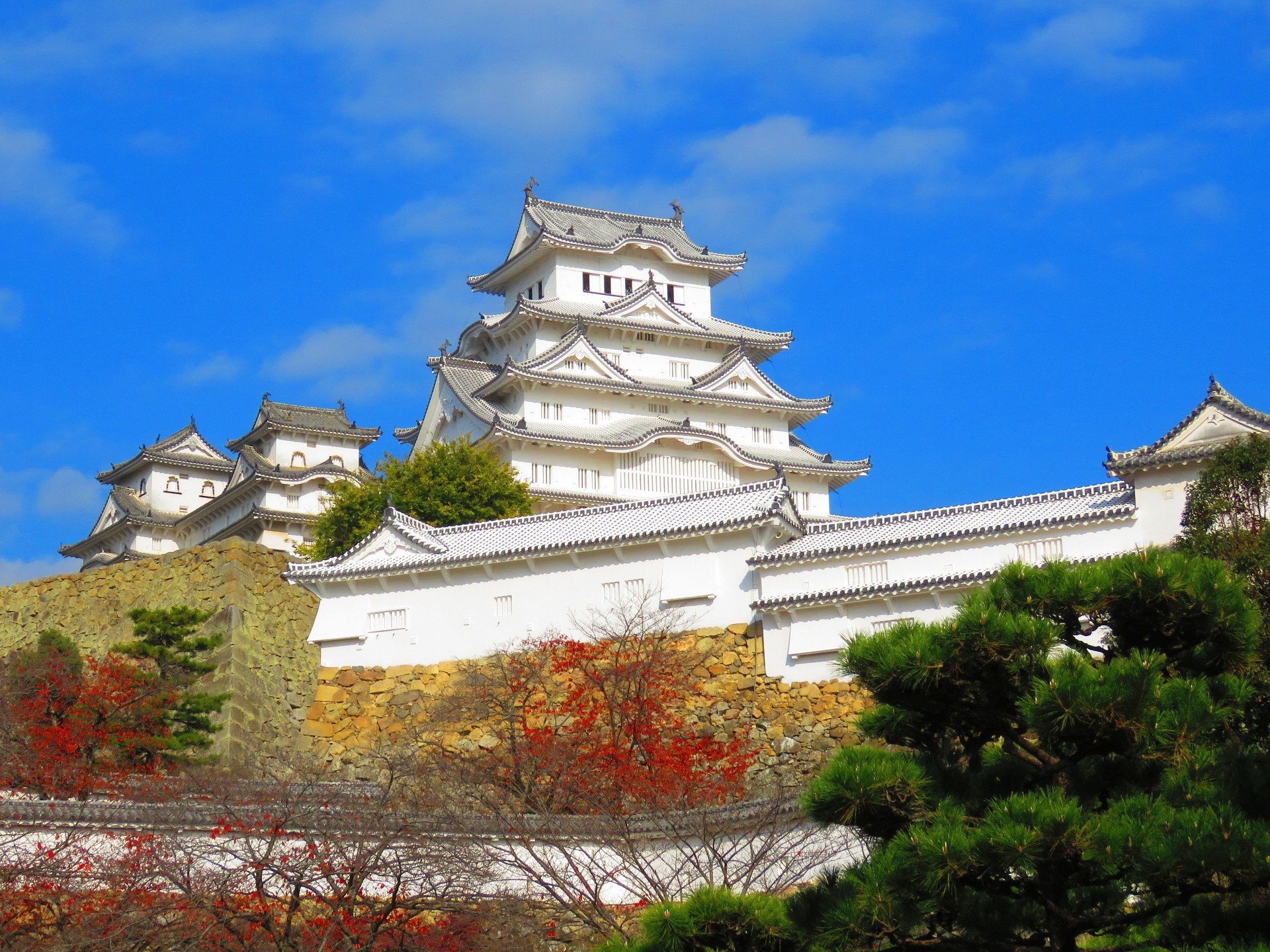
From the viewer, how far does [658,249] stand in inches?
1625

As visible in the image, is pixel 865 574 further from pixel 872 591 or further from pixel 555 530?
pixel 555 530

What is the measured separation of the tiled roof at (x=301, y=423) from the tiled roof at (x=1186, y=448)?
28.0 meters

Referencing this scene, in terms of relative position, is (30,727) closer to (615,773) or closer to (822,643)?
(615,773)

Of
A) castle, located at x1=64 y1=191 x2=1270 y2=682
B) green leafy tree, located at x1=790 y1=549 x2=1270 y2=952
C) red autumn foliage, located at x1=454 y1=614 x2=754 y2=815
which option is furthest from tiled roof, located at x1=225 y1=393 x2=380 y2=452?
green leafy tree, located at x1=790 y1=549 x2=1270 y2=952

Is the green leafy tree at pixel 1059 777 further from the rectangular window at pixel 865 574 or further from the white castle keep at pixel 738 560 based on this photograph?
the rectangular window at pixel 865 574

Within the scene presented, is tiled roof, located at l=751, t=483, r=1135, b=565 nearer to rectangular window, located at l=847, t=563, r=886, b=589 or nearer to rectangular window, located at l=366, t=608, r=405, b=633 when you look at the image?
rectangular window, located at l=847, t=563, r=886, b=589

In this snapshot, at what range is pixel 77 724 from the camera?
18844 millimetres

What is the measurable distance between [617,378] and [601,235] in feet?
21.5

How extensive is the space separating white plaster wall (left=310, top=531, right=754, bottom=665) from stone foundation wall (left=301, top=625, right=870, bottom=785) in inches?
13.4

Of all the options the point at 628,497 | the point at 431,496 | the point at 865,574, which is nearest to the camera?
the point at 865,574

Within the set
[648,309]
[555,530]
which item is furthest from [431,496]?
[648,309]

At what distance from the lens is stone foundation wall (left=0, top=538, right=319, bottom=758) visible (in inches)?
969

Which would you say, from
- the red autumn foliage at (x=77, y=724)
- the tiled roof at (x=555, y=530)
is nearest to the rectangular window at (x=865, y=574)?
the tiled roof at (x=555, y=530)

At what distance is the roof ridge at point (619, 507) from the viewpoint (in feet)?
78.9
